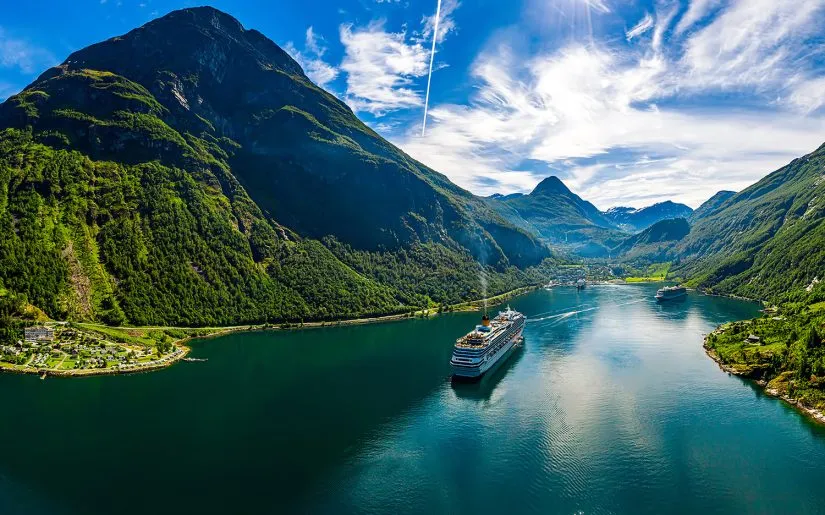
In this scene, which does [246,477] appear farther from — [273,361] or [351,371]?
[273,361]

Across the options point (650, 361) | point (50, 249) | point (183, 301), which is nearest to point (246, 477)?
point (650, 361)

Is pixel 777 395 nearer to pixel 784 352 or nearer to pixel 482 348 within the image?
pixel 784 352

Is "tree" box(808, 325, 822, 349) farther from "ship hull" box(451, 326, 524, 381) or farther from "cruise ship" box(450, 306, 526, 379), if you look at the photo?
"cruise ship" box(450, 306, 526, 379)

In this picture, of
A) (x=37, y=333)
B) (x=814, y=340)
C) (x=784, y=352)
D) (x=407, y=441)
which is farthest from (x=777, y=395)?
(x=37, y=333)

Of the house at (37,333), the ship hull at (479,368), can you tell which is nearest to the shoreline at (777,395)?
the ship hull at (479,368)

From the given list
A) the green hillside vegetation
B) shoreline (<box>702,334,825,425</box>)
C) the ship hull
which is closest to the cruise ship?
the ship hull

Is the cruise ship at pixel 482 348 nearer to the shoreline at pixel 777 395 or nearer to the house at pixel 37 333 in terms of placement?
the shoreline at pixel 777 395
